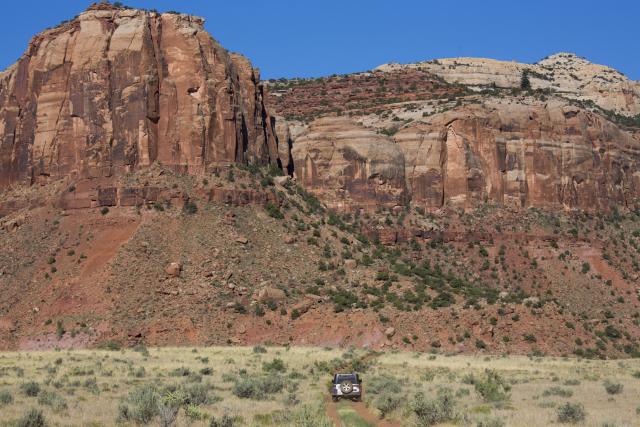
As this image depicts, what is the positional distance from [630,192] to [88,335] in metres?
66.1

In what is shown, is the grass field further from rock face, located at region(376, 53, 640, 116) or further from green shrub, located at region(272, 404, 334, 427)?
rock face, located at region(376, 53, 640, 116)

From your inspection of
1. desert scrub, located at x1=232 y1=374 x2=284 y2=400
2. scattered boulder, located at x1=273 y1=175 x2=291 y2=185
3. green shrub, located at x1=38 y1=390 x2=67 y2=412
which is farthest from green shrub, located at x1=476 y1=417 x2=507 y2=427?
scattered boulder, located at x1=273 y1=175 x2=291 y2=185

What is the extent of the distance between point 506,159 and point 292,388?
64508mm

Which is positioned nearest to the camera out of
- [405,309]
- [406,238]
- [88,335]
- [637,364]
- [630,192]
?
[637,364]

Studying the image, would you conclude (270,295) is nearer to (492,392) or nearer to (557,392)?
(557,392)

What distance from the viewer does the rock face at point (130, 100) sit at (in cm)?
7550

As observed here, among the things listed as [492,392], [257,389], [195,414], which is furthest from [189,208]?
[195,414]

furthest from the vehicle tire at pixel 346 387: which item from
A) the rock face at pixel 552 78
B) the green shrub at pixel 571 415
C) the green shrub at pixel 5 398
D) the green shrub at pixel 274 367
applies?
the rock face at pixel 552 78

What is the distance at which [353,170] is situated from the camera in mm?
92500

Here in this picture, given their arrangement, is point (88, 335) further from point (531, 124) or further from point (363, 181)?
point (531, 124)

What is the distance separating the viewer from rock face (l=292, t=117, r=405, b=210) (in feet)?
302

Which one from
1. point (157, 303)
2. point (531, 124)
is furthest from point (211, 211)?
point (531, 124)

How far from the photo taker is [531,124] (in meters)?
98.7

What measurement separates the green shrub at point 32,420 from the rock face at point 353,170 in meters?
67.4
